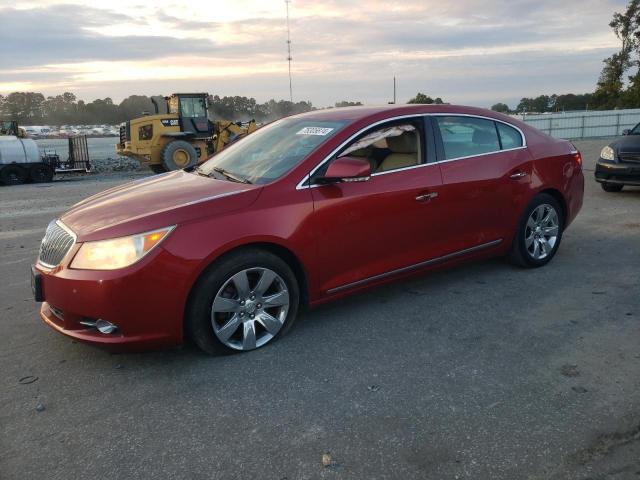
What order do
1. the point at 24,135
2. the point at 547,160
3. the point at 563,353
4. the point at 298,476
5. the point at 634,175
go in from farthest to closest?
the point at 24,135 < the point at 634,175 < the point at 547,160 < the point at 563,353 < the point at 298,476

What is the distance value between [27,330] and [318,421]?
8.47ft

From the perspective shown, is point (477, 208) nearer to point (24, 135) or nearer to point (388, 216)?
point (388, 216)

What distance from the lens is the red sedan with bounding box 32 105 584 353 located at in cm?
324

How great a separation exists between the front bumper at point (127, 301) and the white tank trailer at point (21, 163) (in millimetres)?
16932

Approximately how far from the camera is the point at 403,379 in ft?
10.5

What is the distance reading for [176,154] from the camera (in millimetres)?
18406

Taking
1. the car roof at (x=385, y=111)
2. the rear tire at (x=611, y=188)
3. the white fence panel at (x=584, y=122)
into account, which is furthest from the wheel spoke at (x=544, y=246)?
the white fence panel at (x=584, y=122)

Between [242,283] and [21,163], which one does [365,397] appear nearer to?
[242,283]

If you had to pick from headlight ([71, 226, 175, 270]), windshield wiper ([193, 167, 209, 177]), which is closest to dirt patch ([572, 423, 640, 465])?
headlight ([71, 226, 175, 270])

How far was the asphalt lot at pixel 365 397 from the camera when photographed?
2498mm

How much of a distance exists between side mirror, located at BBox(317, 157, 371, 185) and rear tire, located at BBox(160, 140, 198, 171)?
14866mm

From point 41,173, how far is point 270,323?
17755mm

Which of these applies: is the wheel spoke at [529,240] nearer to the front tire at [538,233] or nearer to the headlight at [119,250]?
the front tire at [538,233]

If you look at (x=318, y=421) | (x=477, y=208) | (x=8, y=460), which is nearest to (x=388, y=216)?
(x=477, y=208)
